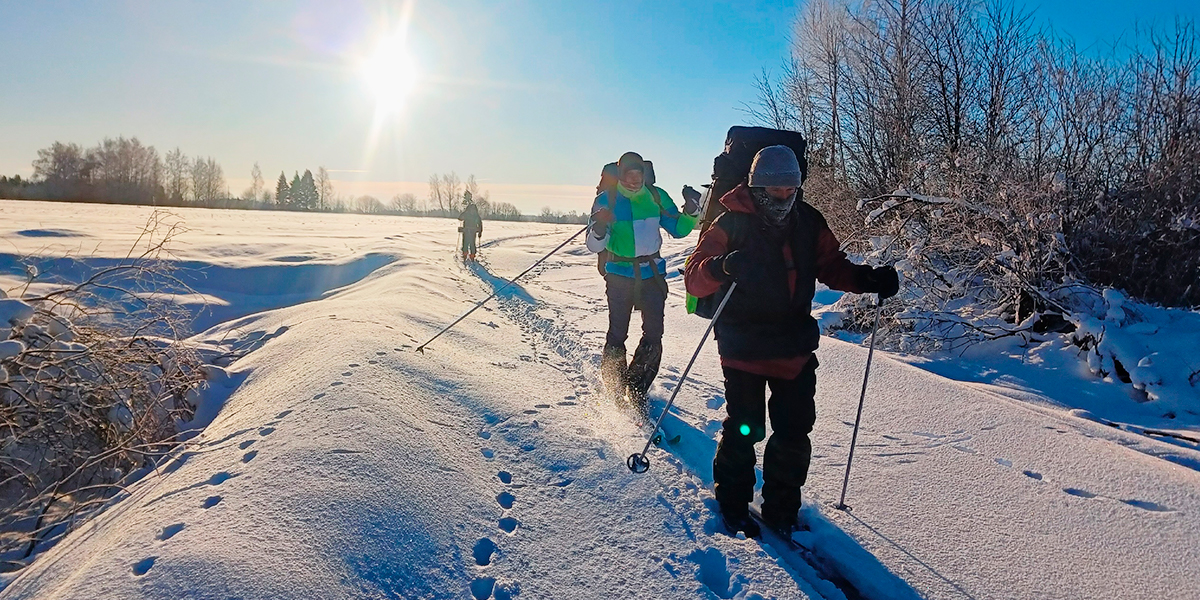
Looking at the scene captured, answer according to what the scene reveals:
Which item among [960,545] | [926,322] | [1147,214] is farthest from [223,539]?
[1147,214]

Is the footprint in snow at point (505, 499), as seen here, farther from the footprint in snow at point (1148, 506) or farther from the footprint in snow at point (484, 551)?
the footprint in snow at point (1148, 506)

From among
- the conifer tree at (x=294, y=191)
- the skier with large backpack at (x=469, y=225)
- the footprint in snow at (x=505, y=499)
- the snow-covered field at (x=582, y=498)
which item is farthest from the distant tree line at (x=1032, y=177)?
the conifer tree at (x=294, y=191)

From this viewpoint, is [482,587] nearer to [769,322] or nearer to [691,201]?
[769,322]

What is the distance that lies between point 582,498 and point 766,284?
1.32m

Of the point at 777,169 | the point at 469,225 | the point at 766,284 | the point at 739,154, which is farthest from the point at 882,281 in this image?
the point at 469,225

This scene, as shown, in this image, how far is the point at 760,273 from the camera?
2387mm

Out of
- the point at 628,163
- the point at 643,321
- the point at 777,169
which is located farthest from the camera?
the point at 643,321

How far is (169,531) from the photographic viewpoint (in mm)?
2145

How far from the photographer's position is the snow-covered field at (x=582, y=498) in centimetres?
201

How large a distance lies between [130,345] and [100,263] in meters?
7.23

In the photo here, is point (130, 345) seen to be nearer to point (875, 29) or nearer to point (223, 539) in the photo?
point (223, 539)

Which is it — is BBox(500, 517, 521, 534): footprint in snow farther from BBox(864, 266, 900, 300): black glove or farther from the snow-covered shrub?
the snow-covered shrub

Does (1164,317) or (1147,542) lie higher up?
→ (1164,317)

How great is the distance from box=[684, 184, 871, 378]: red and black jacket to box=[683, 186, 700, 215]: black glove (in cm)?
159
